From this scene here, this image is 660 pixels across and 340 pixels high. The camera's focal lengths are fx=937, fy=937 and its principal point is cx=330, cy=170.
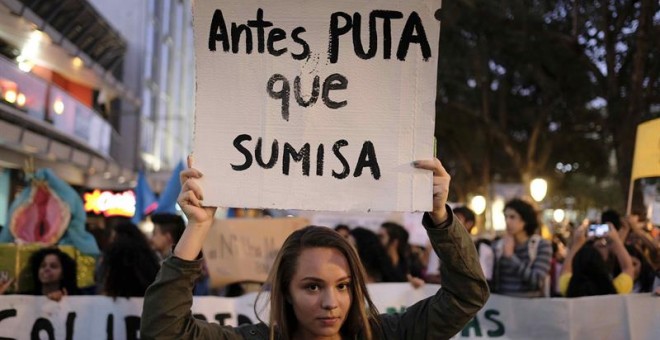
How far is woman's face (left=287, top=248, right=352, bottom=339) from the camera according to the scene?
2.61 meters

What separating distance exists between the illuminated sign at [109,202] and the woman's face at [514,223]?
35.5ft

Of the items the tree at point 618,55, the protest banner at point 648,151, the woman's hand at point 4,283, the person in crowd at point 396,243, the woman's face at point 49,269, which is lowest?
the woman's hand at point 4,283

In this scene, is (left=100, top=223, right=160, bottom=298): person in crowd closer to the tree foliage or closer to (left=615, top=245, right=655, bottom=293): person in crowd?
(left=615, top=245, right=655, bottom=293): person in crowd

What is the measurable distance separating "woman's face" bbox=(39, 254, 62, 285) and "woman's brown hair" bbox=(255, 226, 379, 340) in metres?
3.54

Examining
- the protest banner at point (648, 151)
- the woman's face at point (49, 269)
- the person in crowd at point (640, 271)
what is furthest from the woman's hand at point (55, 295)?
the protest banner at point (648, 151)

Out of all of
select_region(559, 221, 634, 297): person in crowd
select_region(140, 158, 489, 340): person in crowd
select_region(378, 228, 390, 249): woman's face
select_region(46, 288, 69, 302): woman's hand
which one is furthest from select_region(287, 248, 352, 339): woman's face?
select_region(378, 228, 390, 249): woman's face

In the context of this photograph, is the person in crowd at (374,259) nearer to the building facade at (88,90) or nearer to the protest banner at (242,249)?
the protest banner at (242,249)

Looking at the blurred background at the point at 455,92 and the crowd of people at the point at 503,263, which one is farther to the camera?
the blurred background at the point at 455,92

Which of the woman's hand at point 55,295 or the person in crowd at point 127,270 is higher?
the person in crowd at point 127,270

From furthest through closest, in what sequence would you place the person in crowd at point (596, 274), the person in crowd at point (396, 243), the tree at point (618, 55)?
the tree at point (618, 55), the person in crowd at point (396, 243), the person in crowd at point (596, 274)

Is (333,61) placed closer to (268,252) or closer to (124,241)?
(124,241)

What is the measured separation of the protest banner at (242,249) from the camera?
8078 mm

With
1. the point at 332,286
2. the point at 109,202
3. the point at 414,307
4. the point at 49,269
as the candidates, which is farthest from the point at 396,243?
the point at 109,202

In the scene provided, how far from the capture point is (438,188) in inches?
107
